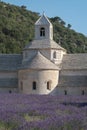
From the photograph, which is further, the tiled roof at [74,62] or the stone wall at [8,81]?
the stone wall at [8,81]

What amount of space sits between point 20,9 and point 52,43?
10744cm

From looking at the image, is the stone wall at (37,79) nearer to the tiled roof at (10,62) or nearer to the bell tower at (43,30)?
the tiled roof at (10,62)

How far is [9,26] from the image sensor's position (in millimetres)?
126688

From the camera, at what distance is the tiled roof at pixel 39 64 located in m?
57.5

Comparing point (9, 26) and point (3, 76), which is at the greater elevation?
point (9, 26)

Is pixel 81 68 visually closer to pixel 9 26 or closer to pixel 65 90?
pixel 65 90

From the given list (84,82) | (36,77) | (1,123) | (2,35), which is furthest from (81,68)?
(2,35)

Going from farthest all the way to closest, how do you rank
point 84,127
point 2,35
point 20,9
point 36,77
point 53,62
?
point 20,9
point 2,35
point 53,62
point 36,77
point 84,127

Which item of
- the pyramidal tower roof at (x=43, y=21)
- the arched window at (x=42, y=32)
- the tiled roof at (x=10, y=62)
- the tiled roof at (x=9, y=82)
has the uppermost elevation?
the pyramidal tower roof at (x=43, y=21)

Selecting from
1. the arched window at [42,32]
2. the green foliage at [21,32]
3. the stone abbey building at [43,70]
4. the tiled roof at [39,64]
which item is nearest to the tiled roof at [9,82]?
the stone abbey building at [43,70]

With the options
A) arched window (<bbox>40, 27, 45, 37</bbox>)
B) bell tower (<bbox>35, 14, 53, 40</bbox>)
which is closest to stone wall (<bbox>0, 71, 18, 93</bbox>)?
bell tower (<bbox>35, 14, 53, 40</bbox>)

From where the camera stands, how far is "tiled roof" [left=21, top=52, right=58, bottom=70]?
57453 millimetres

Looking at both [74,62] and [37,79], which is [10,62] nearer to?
[37,79]

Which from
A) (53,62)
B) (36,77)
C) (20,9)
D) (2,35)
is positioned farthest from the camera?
(20,9)
